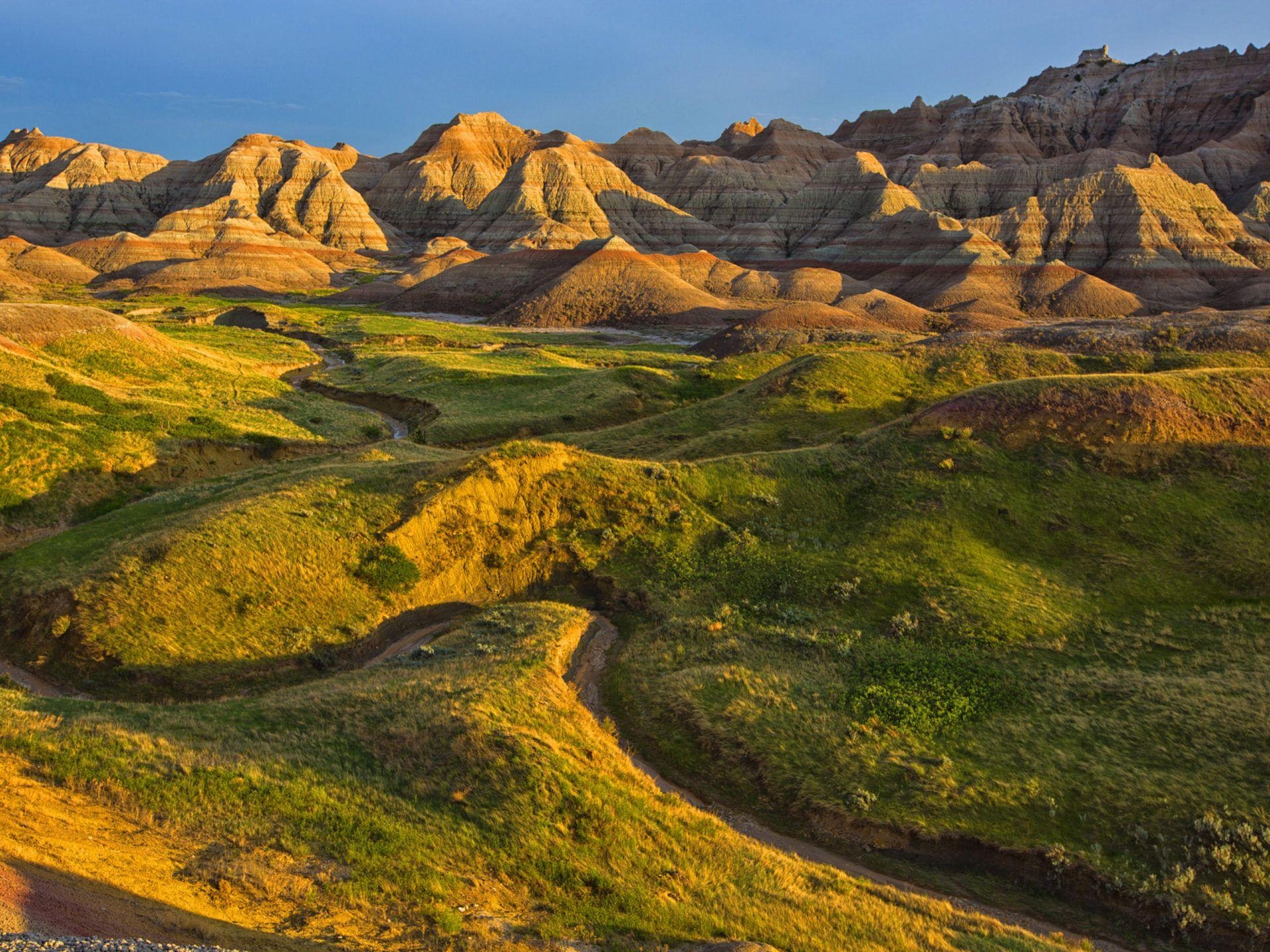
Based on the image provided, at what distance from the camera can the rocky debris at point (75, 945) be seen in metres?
8.59

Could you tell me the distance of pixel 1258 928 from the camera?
42.2ft

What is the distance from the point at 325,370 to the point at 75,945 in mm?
66845

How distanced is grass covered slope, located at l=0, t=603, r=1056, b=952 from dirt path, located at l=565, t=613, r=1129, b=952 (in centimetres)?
88

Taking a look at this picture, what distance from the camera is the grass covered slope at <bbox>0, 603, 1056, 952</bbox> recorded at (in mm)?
11617

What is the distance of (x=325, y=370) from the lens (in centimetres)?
7112

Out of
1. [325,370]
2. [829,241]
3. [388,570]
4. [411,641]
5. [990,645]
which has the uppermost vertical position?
[829,241]

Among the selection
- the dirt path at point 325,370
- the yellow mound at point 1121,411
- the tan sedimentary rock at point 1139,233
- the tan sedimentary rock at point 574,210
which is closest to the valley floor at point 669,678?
the yellow mound at point 1121,411

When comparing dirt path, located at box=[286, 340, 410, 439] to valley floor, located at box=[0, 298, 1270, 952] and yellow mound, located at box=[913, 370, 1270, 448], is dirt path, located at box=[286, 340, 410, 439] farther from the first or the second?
yellow mound, located at box=[913, 370, 1270, 448]

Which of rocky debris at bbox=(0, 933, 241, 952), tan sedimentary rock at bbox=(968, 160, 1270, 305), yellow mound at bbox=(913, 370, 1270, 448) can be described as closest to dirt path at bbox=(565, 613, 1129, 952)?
rocky debris at bbox=(0, 933, 241, 952)

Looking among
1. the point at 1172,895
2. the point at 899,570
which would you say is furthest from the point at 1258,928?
the point at 899,570

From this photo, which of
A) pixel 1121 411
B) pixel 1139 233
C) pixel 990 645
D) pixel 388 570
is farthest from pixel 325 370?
pixel 1139 233

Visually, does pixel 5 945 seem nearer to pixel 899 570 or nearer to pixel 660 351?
pixel 899 570

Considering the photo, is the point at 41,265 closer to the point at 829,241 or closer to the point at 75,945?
the point at 829,241

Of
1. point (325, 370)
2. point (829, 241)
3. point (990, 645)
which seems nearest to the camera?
point (990, 645)
